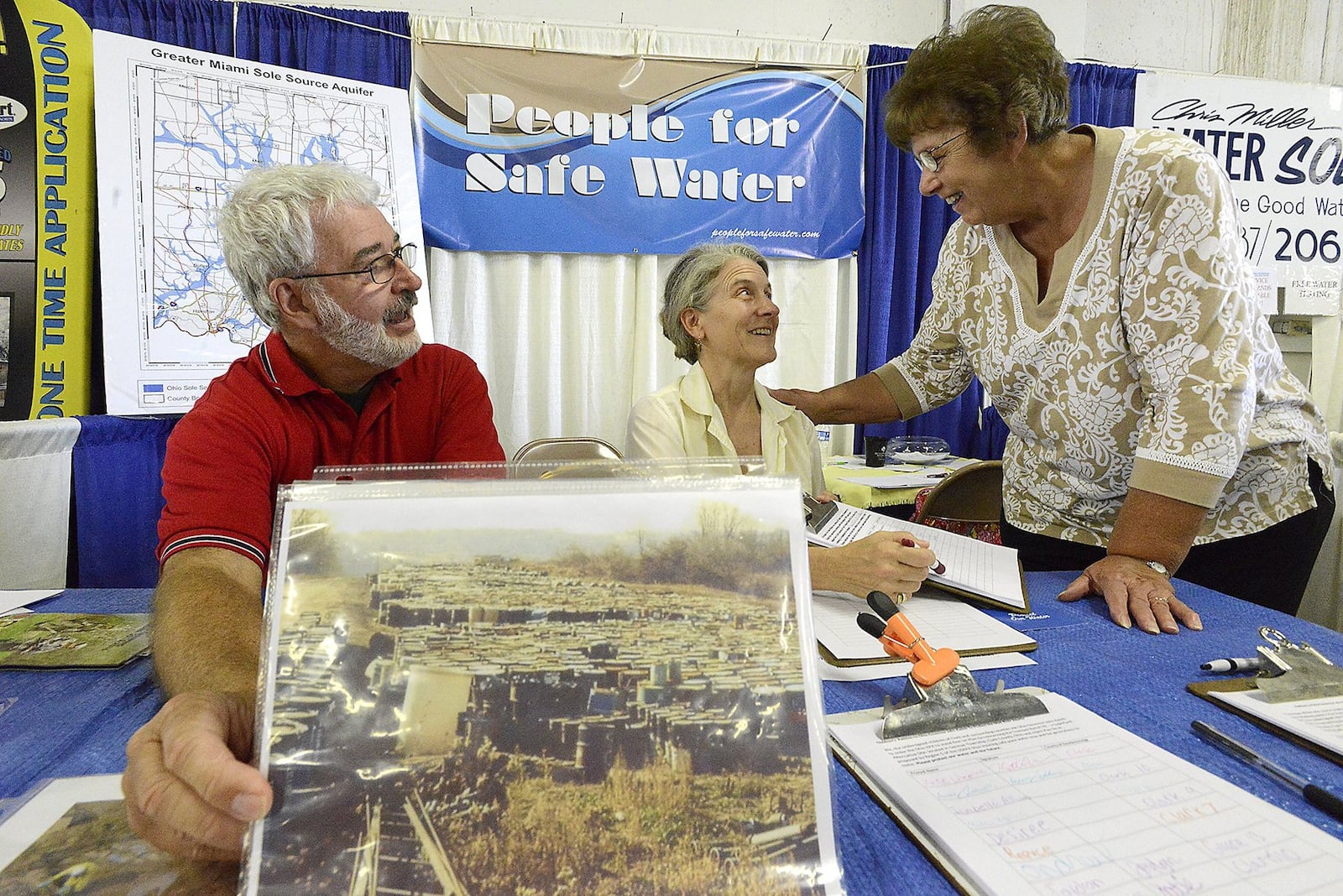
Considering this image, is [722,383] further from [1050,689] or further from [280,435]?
[1050,689]

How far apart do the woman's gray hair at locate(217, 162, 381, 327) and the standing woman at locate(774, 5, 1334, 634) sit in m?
1.09

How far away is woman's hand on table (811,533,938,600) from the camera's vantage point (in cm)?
109

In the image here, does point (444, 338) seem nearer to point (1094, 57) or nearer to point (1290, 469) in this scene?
point (1290, 469)

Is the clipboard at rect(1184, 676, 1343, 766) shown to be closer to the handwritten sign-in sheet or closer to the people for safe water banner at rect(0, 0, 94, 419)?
the handwritten sign-in sheet

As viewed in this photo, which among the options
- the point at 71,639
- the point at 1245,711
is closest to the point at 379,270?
the point at 71,639

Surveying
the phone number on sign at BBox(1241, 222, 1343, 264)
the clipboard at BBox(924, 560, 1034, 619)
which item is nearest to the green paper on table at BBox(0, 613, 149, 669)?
the clipboard at BBox(924, 560, 1034, 619)

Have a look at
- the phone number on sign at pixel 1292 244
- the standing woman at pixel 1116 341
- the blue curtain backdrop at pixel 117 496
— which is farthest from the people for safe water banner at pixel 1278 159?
the blue curtain backdrop at pixel 117 496

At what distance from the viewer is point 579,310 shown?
12.4 feet

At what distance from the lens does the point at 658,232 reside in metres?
3.70

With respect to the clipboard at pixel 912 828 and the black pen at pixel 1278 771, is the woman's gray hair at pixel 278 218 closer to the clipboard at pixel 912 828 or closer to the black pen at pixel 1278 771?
the clipboard at pixel 912 828

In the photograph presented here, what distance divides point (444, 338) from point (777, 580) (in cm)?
345

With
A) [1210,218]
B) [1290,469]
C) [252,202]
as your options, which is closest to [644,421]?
[252,202]

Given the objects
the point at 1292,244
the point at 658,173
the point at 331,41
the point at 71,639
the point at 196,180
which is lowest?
the point at 71,639

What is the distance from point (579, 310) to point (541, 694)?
3433 mm
